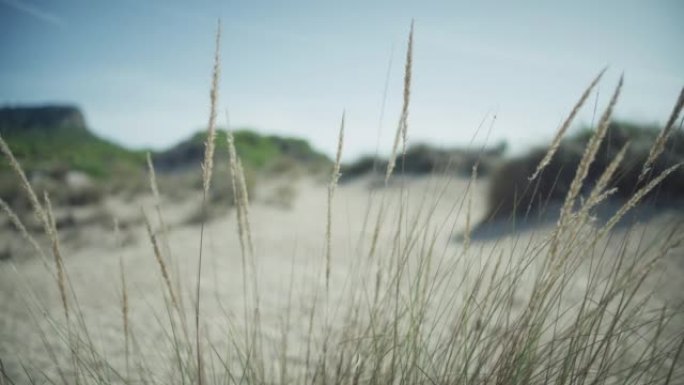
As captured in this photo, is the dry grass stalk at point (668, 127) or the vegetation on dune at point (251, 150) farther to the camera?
the vegetation on dune at point (251, 150)

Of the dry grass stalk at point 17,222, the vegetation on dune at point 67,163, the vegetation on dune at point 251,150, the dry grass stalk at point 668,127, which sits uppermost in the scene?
the dry grass stalk at point 668,127

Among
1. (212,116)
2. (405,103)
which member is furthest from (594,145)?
(212,116)

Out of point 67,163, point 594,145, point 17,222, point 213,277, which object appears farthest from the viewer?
point 67,163

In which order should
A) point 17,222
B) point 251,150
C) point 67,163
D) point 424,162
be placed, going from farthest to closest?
point 251,150 → point 424,162 → point 67,163 → point 17,222

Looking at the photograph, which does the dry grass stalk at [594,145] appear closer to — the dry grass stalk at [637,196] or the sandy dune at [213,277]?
the dry grass stalk at [637,196]

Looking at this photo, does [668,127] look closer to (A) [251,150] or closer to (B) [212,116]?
(B) [212,116]

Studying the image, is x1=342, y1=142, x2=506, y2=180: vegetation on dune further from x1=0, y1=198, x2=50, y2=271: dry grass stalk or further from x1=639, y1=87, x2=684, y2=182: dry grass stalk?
x1=639, y1=87, x2=684, y2=182: dry grass stalk


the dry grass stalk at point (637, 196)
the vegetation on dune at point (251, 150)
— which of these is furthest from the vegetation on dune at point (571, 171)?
the vegetation on dune at point (251, 150)

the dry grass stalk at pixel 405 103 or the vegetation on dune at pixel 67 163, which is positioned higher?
the dry grass stalk at pixel 405 103

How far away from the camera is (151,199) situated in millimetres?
9141

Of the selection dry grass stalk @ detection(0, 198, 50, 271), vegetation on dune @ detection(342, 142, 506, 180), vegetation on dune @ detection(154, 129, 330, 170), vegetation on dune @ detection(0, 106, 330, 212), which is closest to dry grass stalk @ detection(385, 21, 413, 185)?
dry grass stalk @ detection(0, 198, 50, 271)

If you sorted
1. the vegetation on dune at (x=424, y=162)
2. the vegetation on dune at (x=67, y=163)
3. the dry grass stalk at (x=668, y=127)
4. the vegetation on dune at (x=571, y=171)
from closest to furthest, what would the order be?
the dry grass stalk at (x=668, y=127), the vegetation on dune at (x=67, y=163), the vegetation on dune at (x=571, y=171), the vegetation on dune at (x=424, y=162)

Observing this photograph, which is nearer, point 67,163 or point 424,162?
point 67,163

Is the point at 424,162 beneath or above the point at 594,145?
beneath
